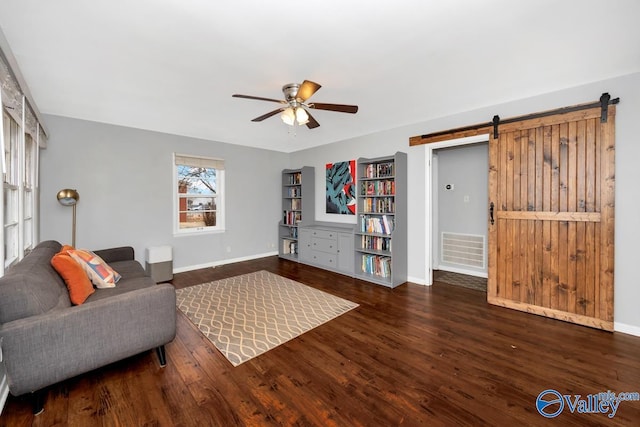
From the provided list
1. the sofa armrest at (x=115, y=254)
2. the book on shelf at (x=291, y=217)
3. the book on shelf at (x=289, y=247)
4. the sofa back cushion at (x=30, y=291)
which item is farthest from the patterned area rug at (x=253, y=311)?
the book on shelf at (x=291, y=217)

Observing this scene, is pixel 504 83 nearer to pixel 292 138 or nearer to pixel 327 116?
pixel 327 116

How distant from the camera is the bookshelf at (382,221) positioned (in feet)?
13.0

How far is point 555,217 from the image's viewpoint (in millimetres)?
2854

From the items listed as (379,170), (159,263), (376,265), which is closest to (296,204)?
(379,170)

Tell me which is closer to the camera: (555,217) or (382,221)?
(555,217)

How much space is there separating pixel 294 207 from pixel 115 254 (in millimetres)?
3192

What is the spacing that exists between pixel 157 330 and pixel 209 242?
3116mm

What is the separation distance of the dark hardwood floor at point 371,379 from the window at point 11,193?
1350mm

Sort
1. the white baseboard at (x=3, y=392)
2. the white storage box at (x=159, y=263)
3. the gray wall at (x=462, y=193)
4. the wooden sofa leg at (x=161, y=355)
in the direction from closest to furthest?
the white baseboard at (x=3, y=392) < the wooden sofa leg at (x=161, y=355) < the white storage box at (x=159, y=263) < the gray wall at (x=462, y=193)

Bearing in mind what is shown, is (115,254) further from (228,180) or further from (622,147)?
(622,147)

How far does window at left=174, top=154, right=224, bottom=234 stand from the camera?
15.2 feet

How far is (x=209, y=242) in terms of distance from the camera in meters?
4.97

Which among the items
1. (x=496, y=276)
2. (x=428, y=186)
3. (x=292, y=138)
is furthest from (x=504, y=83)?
(x=292, y=138)

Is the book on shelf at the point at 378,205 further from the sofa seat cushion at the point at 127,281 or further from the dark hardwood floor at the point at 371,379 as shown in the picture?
the sofa seat cushion at the point at 127,281
